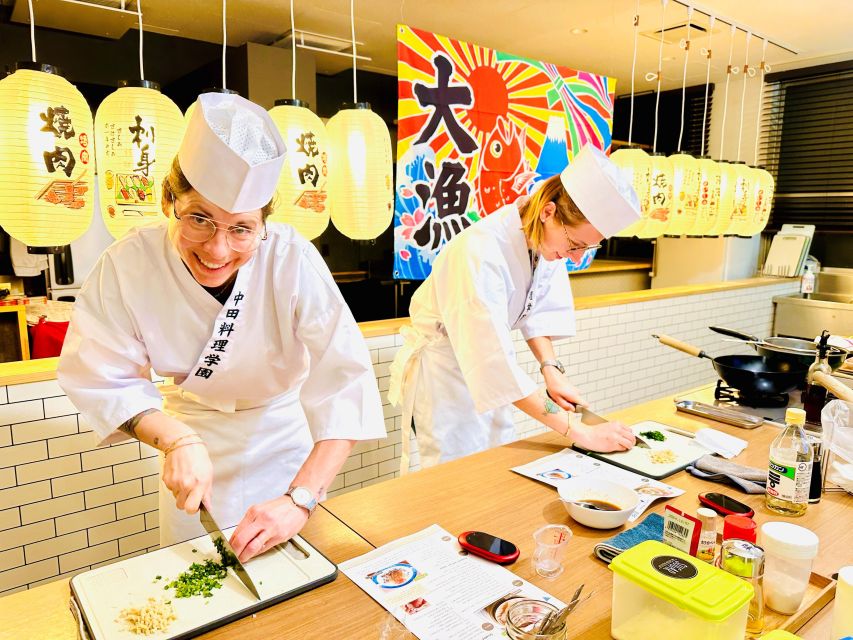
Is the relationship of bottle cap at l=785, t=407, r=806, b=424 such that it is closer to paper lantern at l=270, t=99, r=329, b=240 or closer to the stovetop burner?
the stovetop burner

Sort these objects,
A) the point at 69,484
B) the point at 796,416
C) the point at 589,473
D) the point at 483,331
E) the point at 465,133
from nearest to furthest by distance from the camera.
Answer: the point at 796,416
the point at 589,473
the point at 483,331
the point at 69,484
the point at 465,133

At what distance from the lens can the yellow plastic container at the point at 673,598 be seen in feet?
2.94

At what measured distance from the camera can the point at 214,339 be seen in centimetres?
152

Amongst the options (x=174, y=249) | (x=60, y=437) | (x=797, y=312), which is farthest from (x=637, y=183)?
(x=60, y=437)

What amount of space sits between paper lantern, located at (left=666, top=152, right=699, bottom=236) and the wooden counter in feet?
8.81

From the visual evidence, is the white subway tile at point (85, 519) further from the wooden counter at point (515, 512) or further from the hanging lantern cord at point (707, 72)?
the hanging lantern cord at point (707, 72)

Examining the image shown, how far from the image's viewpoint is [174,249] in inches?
57.9

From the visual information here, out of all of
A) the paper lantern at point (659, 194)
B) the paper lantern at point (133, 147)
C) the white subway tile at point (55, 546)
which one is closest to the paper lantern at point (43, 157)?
the paper lantern at point (133, 147)

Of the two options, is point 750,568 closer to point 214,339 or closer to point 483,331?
point 483,331

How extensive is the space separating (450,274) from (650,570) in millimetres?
1243

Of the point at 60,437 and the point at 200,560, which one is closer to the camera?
the point at 200,560

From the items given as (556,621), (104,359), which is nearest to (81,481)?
(104,359)

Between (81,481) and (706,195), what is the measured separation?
13.9ft

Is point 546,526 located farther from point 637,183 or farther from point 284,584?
point 637,183
